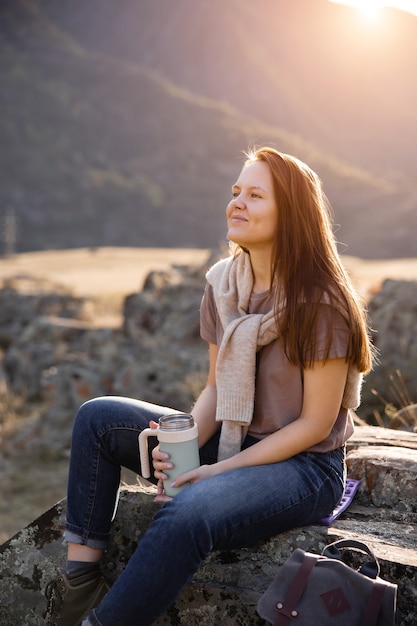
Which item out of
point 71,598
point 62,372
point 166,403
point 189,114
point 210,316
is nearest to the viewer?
point 71,598

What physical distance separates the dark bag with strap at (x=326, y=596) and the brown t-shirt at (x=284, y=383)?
59 cm

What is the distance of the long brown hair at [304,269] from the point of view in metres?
2.44

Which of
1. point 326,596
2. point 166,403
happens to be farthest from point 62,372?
point 326,596

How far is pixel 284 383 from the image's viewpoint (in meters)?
2.55

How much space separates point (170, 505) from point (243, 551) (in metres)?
0.41

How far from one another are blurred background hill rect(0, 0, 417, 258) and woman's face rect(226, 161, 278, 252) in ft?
149

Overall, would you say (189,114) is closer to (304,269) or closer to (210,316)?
(210,316)

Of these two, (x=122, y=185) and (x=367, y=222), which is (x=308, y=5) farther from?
(x=367, y=222)

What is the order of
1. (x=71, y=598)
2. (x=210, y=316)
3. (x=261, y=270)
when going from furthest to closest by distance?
(x=210, y=316) → (x=261, y=270) → (x=71, y=598)

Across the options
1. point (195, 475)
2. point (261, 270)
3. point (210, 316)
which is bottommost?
point (195, 475)

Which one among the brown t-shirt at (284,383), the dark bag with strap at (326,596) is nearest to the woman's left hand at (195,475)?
the brown t-shirt at (284,383)

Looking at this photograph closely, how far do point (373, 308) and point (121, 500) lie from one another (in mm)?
3866

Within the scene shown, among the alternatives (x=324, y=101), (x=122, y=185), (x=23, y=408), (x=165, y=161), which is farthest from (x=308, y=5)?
(x=23, y=408)

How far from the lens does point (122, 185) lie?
2832 inches
